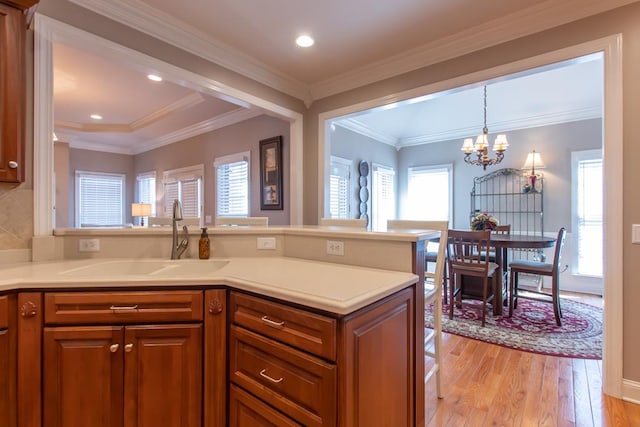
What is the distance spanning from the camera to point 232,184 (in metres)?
5.00

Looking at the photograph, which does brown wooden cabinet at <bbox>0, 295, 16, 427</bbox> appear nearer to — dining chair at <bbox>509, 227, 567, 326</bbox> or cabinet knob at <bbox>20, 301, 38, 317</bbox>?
cabinet knob at <bbox>20, 301, 38, 317</bbox>

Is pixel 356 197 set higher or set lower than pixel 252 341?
higher

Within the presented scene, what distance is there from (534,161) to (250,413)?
535cm

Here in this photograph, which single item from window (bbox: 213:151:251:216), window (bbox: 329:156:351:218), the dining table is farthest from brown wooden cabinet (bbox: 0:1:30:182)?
the dining table

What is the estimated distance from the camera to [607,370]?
6.90ft

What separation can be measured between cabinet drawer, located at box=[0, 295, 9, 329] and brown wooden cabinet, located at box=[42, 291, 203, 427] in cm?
13

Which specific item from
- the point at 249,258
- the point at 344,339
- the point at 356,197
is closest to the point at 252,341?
→ the point at 344,339

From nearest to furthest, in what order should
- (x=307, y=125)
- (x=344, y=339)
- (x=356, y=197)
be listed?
1. (x=344, y=339)
2. (x=307, y=125)
3. (x=356, y=197)

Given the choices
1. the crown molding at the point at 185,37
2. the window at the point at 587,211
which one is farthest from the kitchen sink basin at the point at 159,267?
the window at the point at 587,211

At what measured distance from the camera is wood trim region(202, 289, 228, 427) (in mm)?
1409

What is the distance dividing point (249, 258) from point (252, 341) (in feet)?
2.65

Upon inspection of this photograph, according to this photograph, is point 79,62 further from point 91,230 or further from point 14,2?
point 91,230

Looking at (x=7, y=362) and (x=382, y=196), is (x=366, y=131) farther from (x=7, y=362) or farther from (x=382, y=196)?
(x=7, y=362)

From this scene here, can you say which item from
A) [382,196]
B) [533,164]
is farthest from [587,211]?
[382,196]
